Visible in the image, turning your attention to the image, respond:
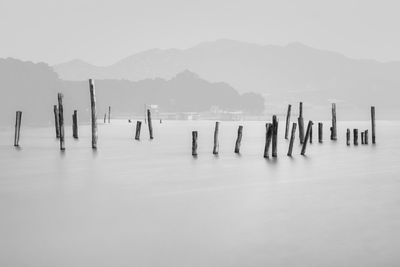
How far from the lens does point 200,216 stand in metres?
14.1

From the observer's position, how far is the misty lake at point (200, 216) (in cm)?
998

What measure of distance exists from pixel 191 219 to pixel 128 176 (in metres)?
10.7

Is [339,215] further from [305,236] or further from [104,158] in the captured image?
[104,158]

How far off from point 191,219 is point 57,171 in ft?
46.6

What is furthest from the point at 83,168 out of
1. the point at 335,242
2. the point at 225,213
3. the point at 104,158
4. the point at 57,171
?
the point at 335,242

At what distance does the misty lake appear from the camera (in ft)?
32.7

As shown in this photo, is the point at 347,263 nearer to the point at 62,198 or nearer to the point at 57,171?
the point at 62,198

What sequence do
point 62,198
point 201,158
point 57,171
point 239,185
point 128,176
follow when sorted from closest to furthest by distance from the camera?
point 62,198
point 239,185
point 128,176
point 57,171
point 201,158

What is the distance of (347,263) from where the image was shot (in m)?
9.45

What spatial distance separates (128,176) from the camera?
23891 millimetres

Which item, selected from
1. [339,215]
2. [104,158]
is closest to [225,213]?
[339,215]

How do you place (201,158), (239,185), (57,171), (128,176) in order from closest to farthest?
(239,185), (128,176), (57,171), (201,158)

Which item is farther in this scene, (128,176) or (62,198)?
(128,176)

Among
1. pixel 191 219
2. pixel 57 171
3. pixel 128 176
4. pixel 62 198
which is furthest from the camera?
pixel 57 171
